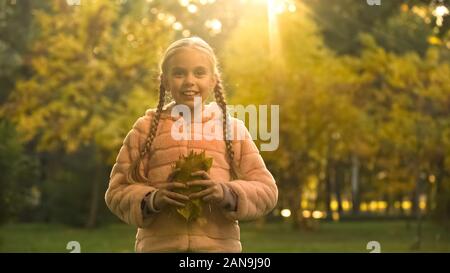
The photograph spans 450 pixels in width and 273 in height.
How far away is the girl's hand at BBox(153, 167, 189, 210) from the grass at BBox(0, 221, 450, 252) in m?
13.4

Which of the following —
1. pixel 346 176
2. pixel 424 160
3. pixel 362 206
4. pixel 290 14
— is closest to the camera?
pixel 424 160

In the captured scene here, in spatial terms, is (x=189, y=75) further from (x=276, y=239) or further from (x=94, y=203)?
(x=94, y=203)

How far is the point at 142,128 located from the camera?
3.25 metres

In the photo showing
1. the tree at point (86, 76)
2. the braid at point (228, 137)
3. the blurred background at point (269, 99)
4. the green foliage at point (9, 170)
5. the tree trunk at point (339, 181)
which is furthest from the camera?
the tree trunk at point (339, 181)

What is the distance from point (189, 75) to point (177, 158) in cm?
31

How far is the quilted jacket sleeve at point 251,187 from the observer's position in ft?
10.3

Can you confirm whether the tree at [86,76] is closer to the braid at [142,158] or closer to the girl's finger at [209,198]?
the braid at [142,158]

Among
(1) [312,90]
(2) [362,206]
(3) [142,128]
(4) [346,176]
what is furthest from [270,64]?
(2) [362,206]

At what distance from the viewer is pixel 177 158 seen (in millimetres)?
3178

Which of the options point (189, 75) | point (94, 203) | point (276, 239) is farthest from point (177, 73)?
point (94, 203)

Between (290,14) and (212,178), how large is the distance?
2422 centimetres

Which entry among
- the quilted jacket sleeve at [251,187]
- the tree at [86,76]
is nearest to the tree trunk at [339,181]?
the tree at [86,76]

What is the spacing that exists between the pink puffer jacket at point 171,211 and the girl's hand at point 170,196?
0.10m

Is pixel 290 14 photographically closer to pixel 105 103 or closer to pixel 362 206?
pixel 105 103
